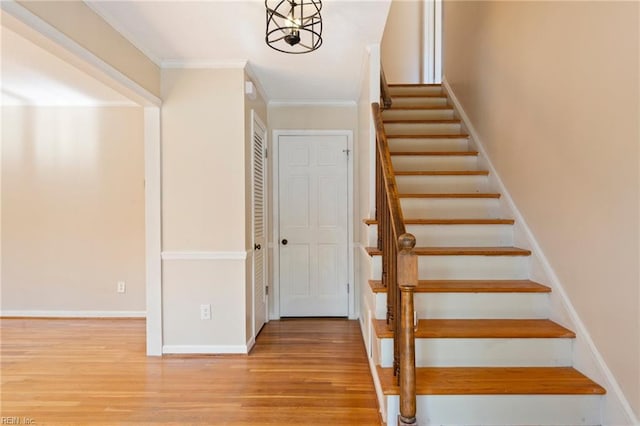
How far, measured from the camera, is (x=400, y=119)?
348cm

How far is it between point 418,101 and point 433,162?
1078 mm

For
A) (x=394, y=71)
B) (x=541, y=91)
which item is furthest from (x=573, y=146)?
(x=394, y=71)

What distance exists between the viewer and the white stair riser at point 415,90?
3887 millimetres

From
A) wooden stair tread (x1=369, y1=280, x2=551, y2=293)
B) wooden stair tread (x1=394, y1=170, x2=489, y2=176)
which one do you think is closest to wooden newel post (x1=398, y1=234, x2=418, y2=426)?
wooden stair tread (x1=369, y1=280, x2=551, y2=293)

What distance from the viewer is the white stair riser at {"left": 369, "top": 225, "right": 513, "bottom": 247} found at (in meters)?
2.46

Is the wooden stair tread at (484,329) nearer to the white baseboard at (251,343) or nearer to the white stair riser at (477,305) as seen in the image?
the white stair riser at (477,305)

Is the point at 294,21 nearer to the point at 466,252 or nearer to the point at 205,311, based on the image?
the point at 466,252

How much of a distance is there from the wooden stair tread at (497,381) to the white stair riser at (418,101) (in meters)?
2.71

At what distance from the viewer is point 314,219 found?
3.88m

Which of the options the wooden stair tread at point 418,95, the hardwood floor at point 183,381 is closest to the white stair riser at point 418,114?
the wooden stair tread at point 418,95

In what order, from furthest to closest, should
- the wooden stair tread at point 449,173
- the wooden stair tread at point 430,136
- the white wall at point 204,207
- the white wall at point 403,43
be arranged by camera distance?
the white wall at point 403,43
the wooden stair tread at point 430,136
the white wall at point 204,207
the wooden stair tread at point 449,173

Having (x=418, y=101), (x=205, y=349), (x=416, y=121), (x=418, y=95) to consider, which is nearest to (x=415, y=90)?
(x=418, y=95)

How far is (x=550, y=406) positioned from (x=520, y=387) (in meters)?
0.15

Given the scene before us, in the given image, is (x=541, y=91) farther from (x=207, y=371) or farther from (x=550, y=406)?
(x=207, y=371)
